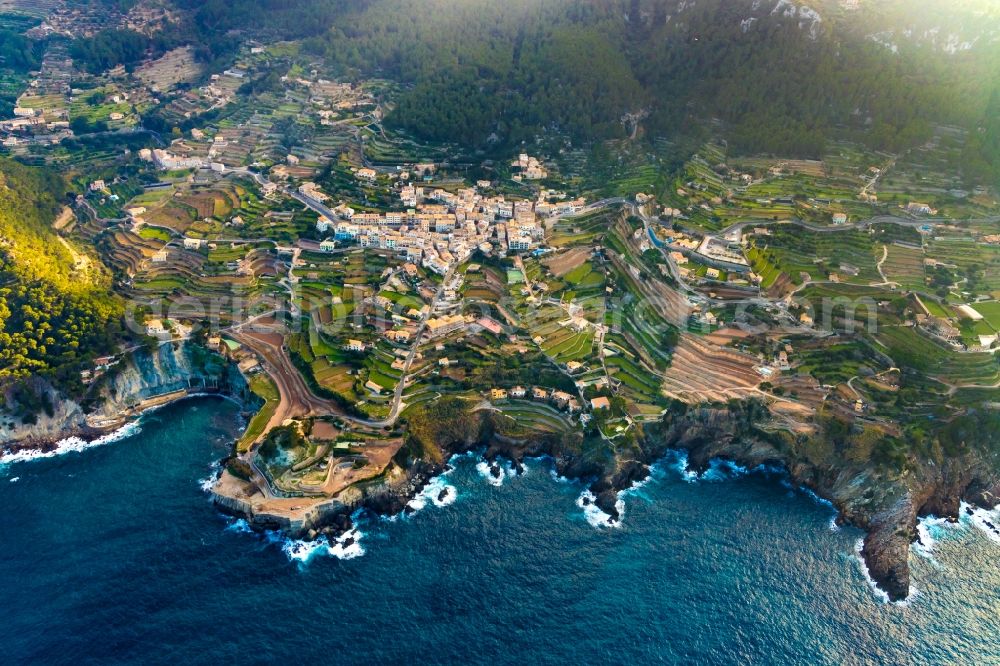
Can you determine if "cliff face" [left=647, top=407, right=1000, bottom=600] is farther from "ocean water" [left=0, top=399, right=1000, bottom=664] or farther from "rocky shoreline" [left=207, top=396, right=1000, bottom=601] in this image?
"ocean water" [left=0, top=399, right=1000, bottom=664]

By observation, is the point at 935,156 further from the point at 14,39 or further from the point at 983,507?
the point at 14,39

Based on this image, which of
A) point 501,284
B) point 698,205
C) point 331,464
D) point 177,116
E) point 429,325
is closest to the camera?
point 331,464

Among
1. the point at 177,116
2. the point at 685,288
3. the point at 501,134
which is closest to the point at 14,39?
the point at 177,116

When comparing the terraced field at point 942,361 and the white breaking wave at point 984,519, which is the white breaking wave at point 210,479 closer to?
the terraced field at point 942,361

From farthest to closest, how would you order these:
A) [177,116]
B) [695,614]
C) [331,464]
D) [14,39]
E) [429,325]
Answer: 1. [14,39]
2. [177,116]
3. [429,325]
4. [331,464]
5. [695,614]

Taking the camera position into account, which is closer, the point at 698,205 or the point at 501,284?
the point at 501,284

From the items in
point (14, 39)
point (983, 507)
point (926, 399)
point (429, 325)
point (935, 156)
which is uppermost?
point (14, 39)

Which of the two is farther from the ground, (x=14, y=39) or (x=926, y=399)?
(x=14, y=39)
